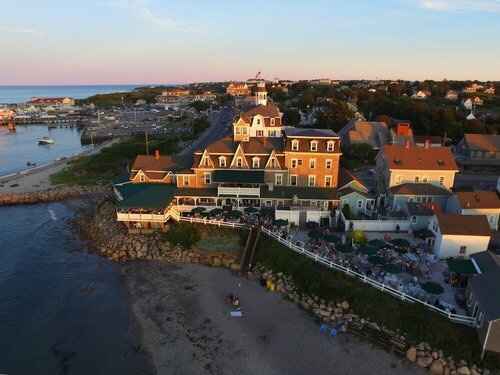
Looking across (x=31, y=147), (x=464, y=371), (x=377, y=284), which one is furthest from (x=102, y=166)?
(x=464, y=371)

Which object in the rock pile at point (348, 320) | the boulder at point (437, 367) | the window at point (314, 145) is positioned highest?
the window at point (314, 145)

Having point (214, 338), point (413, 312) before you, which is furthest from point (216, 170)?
point (413, 312)

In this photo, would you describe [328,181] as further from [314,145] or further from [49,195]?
[49,195]

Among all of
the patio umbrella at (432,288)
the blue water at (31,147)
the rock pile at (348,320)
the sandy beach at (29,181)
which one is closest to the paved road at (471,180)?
the rock pile at (348,320)

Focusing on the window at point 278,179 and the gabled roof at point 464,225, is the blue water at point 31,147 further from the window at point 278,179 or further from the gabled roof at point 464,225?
the gabled roof at point 464,225

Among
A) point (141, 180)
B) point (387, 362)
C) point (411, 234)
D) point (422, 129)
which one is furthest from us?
point (422, 129)

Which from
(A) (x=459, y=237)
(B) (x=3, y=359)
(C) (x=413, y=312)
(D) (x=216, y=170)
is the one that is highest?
(D) (x=216, y=170)

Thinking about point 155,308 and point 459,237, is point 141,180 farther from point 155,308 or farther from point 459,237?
point 459,237
